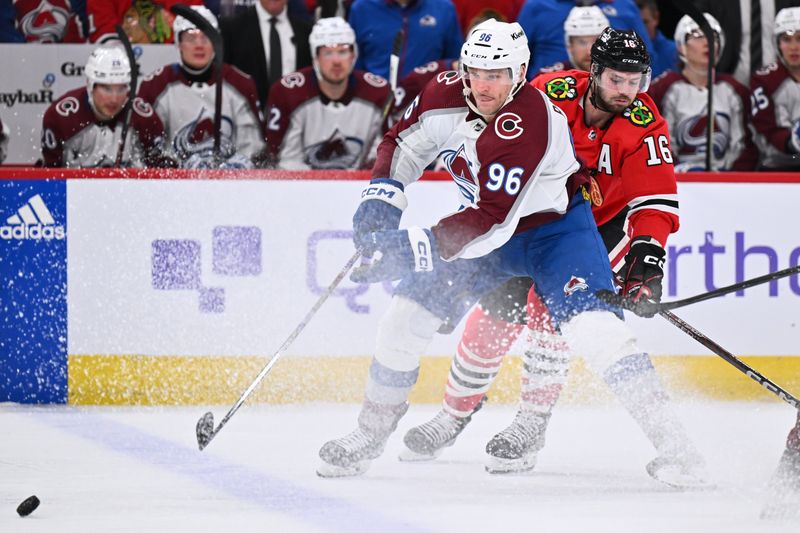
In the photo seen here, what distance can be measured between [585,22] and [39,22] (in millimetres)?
2341

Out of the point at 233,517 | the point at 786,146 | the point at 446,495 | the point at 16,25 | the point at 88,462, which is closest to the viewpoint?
the point at 233,517

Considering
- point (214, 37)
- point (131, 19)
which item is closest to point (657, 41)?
point (214, 37)

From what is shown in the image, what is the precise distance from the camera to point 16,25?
597cm

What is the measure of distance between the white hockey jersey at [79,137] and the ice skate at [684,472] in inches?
103

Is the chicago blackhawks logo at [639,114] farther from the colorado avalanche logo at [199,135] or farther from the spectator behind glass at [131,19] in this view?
the spectator behind glass at [131,19]

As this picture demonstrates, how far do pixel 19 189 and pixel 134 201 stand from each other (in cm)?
41

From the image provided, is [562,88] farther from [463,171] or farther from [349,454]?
[349,454]

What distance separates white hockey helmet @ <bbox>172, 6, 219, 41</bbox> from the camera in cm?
564

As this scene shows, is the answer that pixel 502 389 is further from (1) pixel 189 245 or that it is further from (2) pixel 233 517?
(2) pixel 233 517

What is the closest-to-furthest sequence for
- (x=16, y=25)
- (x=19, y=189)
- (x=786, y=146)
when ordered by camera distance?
(x=19, y=189)
(x=786, y=146)
(x=16, y=25)

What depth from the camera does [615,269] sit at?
4.14 meters

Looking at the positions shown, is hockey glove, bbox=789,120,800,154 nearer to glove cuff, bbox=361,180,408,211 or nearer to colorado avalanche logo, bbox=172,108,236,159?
colorado avalanche logo, bbox=172,108,236,159

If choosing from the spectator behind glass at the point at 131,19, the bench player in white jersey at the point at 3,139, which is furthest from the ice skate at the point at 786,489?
the spectator behind glass at the point at 131,19

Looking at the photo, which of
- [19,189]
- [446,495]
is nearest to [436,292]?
[446,495]
